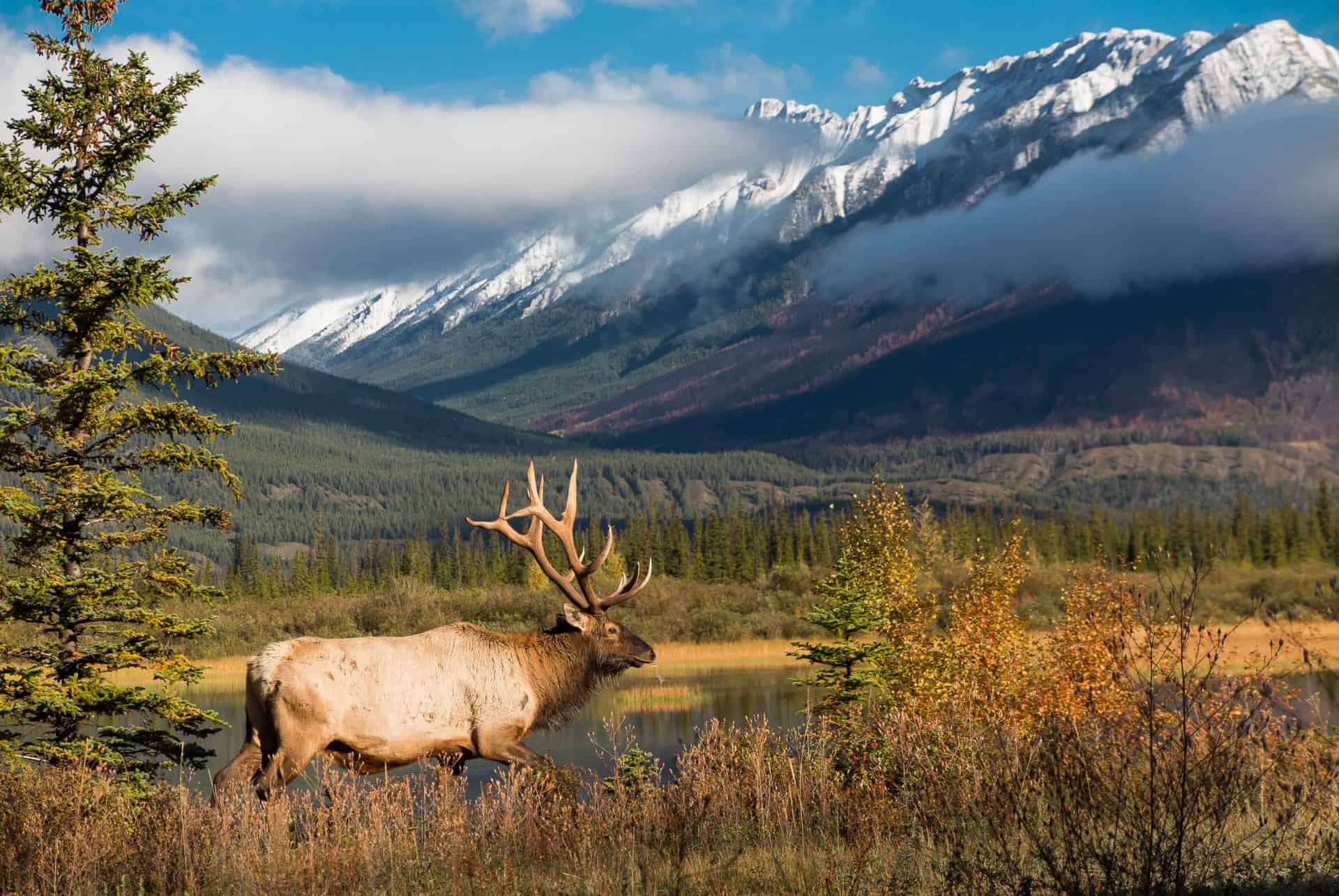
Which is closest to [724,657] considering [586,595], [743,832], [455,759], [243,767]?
[586,595]

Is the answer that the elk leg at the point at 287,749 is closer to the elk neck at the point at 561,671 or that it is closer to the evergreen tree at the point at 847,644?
the elk neck at the point at 561,671

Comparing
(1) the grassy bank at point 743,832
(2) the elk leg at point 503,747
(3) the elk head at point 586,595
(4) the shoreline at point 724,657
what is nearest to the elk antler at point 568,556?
(3) the elk head at point 586,595

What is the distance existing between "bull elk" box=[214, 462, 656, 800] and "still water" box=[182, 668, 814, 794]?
1080cm

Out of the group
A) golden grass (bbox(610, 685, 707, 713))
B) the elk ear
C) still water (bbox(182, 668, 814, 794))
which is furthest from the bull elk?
golden grass (bbox(610, 685, 707, 713))

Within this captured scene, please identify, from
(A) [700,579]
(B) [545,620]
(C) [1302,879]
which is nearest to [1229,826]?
(C) [1302,879]

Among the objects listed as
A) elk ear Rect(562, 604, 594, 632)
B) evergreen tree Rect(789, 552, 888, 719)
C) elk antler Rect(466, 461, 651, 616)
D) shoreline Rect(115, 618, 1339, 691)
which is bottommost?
shoreline Rect(115, 618, 1339, 691)

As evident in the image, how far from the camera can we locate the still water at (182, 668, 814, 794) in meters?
29.3

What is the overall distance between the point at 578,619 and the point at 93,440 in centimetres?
571

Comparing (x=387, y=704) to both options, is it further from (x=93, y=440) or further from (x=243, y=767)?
(x=93, y=440)

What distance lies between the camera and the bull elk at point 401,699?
10836mm

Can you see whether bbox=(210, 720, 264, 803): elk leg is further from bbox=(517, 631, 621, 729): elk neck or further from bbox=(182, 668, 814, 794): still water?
bbox=(182, 668, 814, 794): still water

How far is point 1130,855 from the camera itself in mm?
7633

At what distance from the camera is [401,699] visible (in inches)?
438

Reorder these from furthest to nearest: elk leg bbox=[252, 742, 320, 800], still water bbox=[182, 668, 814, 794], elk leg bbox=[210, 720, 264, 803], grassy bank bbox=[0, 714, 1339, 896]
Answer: still water bbox=[182, 668, 814, 794], elk leg bbox=[252, 742, 320, 800], elk leg bbox=[210, 720, 264, 803], grassy bank bbox=[0, 714, 1339, 896]
